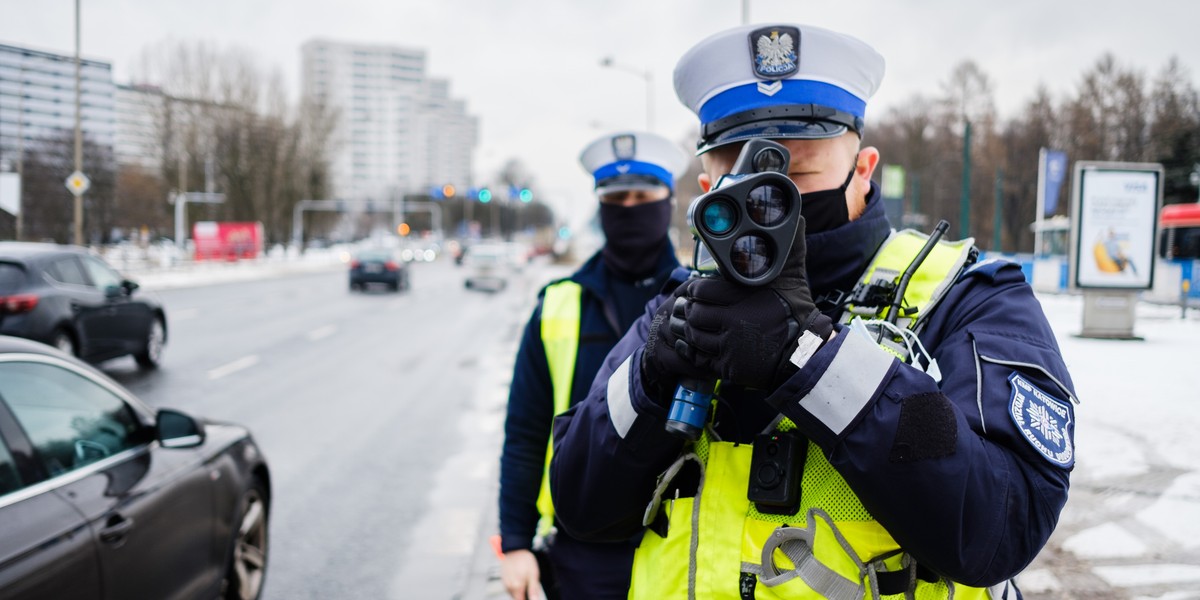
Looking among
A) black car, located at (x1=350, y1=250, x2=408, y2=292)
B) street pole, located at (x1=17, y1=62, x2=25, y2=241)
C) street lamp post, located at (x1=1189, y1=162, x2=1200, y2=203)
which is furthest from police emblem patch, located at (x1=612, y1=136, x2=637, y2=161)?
street lamp post, located at (x1=1189, y1=162, x2=1200, y2=203)

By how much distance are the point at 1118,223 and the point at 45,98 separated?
14353 millimetres

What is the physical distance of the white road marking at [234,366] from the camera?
10786 mm

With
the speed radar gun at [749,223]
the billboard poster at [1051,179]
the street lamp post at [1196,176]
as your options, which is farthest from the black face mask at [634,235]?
the street lamp post at [1196,176]

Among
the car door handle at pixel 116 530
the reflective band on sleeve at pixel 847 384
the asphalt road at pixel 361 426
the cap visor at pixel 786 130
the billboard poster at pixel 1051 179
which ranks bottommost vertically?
the asphalt road at pixel 361 426

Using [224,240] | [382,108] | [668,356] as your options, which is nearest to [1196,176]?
[668,356]

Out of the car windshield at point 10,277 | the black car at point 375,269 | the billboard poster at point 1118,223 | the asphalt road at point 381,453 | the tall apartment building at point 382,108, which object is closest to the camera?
the asphalt road at point 381,453

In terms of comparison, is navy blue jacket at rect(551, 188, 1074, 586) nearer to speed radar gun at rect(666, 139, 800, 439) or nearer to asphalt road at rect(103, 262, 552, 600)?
speed radar gun at rect(666, 139, 800, 439)

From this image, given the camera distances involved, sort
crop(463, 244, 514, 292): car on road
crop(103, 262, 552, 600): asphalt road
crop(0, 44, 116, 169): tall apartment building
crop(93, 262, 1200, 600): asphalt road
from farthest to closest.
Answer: crop(463, 244, 514, 292): car on road, crop(0, 44, 116, 169): tall apartment building, crop(103, 262, 552, 600): asphalt road, crop(93, 262, 1200, 600): asphalt road

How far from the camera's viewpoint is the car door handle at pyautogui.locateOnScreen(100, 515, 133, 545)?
2.69 meters

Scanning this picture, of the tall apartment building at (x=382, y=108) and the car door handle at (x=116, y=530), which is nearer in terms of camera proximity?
the car door handle at (x=116, y=530)

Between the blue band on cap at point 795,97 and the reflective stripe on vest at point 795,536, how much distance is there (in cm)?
25

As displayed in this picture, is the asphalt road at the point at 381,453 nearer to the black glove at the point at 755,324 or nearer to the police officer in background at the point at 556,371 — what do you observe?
the police officer in background at the point at 556,371

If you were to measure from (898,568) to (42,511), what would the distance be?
8.02ft

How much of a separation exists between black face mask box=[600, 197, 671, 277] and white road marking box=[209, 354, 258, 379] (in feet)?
30.1
